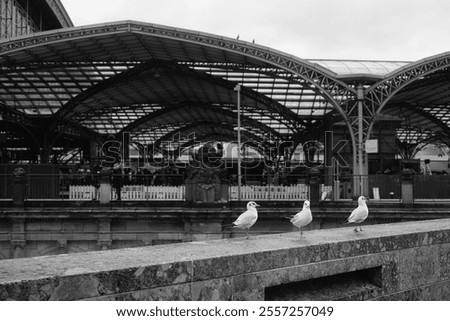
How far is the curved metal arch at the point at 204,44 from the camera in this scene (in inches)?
1072

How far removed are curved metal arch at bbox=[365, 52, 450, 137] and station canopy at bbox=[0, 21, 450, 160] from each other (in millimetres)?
998

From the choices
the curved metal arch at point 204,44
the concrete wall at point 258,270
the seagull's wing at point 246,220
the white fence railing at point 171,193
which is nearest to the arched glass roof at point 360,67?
the curved metal arch at point 204,44

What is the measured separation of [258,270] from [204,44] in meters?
23.9

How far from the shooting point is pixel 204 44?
27.5 m

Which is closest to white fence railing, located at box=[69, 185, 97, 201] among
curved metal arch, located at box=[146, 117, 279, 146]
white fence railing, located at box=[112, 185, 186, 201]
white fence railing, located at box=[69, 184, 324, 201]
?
white fence railing, located at box=[69, 184, 324, 201]

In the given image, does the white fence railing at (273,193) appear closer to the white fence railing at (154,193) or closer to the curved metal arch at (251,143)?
the white fence railing at (154,193)

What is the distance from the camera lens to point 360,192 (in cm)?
2427

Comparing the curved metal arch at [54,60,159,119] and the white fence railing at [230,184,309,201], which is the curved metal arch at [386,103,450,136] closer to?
the curved metal arch at [54,60,159,119]

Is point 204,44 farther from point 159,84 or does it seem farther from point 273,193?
point 159,84

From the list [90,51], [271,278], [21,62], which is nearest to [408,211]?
[271,278]

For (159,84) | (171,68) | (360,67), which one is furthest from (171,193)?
(159,84)

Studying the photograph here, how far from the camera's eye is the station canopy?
28.0m

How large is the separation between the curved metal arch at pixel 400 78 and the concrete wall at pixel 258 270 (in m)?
22.2
